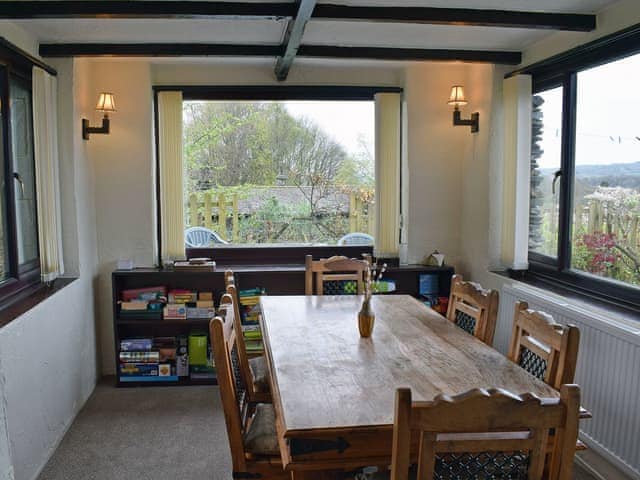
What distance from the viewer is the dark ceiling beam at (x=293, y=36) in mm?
2582

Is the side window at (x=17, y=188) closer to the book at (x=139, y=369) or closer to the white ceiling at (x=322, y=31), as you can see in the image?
the white ceiling at (x=322, y=31)

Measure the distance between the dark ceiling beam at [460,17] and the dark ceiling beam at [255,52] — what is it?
782mm

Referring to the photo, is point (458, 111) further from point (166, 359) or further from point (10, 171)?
point (10, 171)

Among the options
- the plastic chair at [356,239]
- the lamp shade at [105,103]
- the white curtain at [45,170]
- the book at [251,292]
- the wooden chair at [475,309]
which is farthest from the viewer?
the plastic chair at [356,239]

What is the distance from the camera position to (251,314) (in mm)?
4211

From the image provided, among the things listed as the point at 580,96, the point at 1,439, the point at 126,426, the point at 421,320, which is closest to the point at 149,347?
the point at 126,426

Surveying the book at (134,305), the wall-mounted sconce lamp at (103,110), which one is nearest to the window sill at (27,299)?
the book at (134,305)

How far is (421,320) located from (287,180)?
6.77 ft

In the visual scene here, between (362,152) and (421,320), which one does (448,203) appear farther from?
(421,320)

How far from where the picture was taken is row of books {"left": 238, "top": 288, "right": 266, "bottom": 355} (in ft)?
13.6

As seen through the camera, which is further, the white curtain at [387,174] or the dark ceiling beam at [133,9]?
the white curtain at [387,174]

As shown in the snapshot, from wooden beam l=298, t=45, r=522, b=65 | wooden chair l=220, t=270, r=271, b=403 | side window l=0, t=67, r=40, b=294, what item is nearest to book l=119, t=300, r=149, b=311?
side window l=0, t=67, r=40, b=294

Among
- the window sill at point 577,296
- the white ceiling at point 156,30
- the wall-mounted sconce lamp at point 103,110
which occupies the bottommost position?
the window sill at point 577,296

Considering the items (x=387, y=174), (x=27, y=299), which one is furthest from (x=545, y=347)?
(x=27, y=299)
